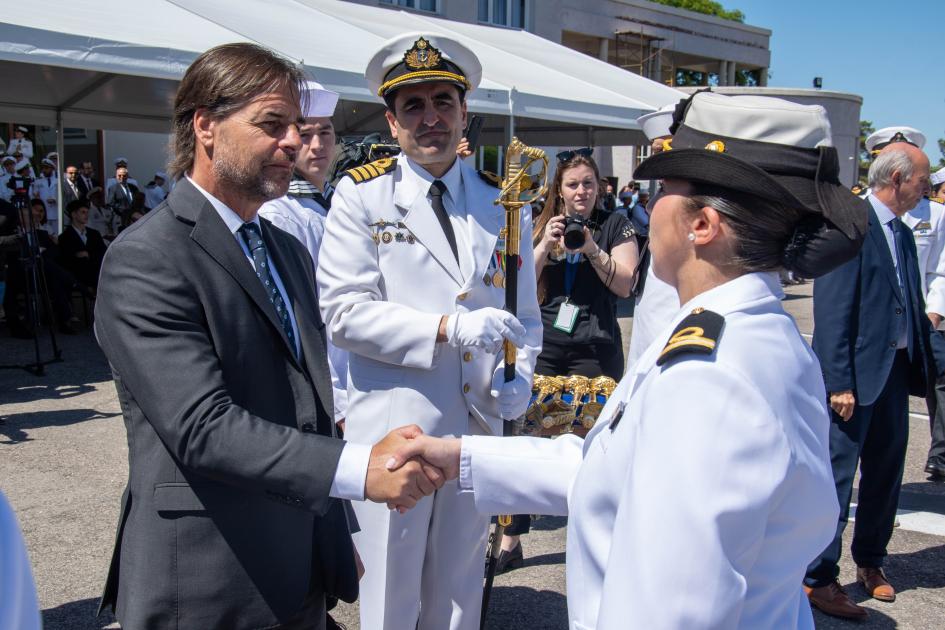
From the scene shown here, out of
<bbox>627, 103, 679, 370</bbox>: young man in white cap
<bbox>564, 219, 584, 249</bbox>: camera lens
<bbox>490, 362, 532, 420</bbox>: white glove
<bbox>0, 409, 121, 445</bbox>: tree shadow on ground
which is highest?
<bbox>564, 219, 584, 249</bbox>: camera lens

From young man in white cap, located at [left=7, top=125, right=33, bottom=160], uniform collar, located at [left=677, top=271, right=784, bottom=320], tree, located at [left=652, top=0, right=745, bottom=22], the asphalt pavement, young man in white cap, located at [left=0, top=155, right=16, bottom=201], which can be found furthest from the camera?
tree, located at [left=652, top=0, right=745, bottom=22]

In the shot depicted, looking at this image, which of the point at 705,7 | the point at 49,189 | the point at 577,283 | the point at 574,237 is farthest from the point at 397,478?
the point at 705,7

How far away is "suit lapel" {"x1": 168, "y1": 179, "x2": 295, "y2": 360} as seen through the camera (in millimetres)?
1884

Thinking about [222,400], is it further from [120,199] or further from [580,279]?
[120,199]

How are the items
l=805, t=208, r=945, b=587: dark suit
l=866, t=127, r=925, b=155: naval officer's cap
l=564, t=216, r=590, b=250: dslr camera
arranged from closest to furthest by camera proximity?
l=805, t=208, r=945, b=587: dark suit, l=564, t=216, r=590, b=250: dslr camera, l=866, t=127, r=925, b=155: naval officer's cap

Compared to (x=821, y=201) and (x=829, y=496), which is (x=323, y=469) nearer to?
(x=829, y=496)

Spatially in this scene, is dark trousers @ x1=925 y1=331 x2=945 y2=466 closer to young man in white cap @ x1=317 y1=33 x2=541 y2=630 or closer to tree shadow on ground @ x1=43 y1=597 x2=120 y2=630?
young man in white cap @ x1=317 y1=33 x2=541 y2=630

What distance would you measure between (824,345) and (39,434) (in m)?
5.27

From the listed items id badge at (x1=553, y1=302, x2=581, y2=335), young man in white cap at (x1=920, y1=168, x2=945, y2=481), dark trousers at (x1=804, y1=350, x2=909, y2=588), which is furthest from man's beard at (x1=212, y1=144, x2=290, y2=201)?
young man in white cap at (x1=920, y1=168, x2=945, y2=481)

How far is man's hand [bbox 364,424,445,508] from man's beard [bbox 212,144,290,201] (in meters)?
0.69

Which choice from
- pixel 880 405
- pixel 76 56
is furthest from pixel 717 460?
pixel 76 56

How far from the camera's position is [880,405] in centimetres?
406

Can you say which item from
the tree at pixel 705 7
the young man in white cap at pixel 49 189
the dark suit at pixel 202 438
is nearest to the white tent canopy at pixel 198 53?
the young man in white cap at pixel 49 189

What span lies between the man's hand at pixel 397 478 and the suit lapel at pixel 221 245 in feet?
1.05
